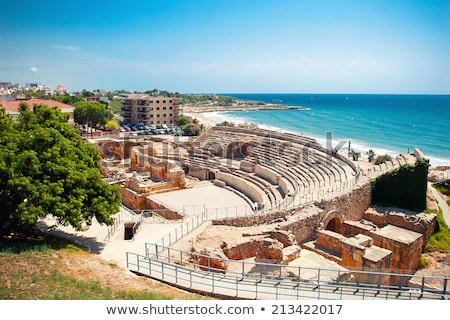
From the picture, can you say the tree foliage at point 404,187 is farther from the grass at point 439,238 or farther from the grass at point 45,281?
the grass at point 45,281

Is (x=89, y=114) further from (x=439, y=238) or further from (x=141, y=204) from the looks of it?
(x=439, y=238)

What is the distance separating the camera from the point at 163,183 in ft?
107

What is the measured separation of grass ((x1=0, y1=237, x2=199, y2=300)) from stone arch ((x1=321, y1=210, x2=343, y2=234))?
38.6ft

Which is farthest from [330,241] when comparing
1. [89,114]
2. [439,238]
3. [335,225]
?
[89,114]

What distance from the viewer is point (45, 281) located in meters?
11.2

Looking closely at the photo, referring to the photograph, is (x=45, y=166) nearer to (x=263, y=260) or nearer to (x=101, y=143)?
(x=263, y=260)

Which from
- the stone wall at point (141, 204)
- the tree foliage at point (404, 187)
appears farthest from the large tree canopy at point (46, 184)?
the tree foliage at point (404, 187)

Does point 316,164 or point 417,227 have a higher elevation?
point 316,164

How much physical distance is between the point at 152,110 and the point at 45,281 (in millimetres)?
63438

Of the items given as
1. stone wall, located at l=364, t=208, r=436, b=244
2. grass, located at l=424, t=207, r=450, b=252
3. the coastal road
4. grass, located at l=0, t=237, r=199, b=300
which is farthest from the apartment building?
grass, located at l=0, t=237, r=199, b=300

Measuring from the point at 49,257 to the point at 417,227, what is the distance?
2105 cm

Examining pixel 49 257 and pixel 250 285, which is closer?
pixel 250 285

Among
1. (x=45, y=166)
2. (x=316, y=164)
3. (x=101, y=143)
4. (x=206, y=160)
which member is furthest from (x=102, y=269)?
(x=101, y=143)

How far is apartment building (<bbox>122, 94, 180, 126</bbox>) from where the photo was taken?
72.0 metres
